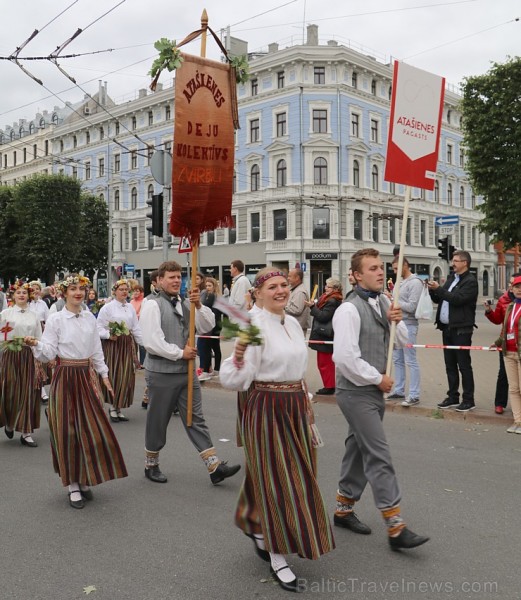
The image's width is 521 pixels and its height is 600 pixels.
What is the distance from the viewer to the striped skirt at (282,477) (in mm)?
3639

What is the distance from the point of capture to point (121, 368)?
28.6ft

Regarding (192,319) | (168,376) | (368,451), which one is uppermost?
(192,319)

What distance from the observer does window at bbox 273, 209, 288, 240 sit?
43.8m

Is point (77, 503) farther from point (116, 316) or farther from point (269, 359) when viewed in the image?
point (116, 316)

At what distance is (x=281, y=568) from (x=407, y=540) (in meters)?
0.88

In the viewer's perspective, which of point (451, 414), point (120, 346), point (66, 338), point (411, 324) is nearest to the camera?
point (66, 338)

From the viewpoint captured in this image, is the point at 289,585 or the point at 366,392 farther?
the point at 366,392

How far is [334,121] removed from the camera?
140 feet

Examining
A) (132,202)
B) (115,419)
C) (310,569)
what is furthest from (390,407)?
(132,202)

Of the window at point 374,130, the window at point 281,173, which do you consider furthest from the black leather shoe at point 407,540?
the window at point 374,130

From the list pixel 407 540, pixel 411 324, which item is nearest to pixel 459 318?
pixel 411 324

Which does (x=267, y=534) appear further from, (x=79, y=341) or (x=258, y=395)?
(x=79, y=341)

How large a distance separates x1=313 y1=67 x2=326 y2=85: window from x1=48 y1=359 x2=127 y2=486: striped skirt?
133 feet

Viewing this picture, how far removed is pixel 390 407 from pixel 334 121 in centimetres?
3673
